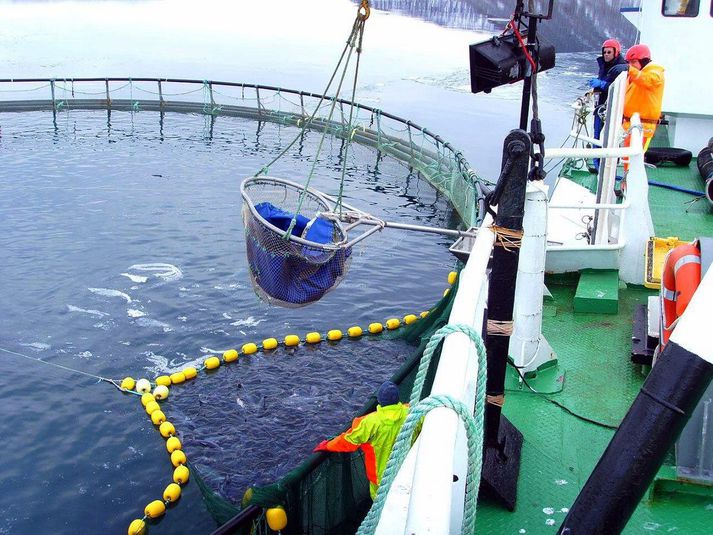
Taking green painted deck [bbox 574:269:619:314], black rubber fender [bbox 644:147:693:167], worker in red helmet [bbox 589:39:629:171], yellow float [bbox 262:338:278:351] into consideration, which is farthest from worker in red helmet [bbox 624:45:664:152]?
yellow float [bbox 262:338:278:351]

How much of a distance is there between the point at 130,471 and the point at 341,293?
698 cm

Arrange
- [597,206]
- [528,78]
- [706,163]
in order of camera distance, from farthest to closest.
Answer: [706,163] < [597,206] < [528,78]

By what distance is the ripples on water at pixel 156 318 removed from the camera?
29.6 feet

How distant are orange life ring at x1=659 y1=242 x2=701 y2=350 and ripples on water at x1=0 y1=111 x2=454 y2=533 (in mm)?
5469

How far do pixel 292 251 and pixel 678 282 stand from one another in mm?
3758

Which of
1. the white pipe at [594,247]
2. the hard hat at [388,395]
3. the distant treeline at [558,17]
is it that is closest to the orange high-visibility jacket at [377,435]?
the hard hat at [388,395]

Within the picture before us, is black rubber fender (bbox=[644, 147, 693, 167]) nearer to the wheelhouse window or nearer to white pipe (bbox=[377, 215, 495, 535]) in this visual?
the wheelhouse window

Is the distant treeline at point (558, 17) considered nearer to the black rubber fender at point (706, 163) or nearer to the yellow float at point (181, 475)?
the black rubber fender at point (706, 163)

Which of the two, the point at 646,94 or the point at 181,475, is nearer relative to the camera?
the point at 181,475

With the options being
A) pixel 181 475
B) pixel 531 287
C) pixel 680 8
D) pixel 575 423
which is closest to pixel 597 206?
pixel 531 287

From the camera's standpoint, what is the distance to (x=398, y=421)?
4988 millimetres

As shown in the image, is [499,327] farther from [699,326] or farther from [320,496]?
[320,496]

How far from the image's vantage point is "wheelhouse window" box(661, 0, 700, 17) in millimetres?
12406

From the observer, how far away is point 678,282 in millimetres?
4406
